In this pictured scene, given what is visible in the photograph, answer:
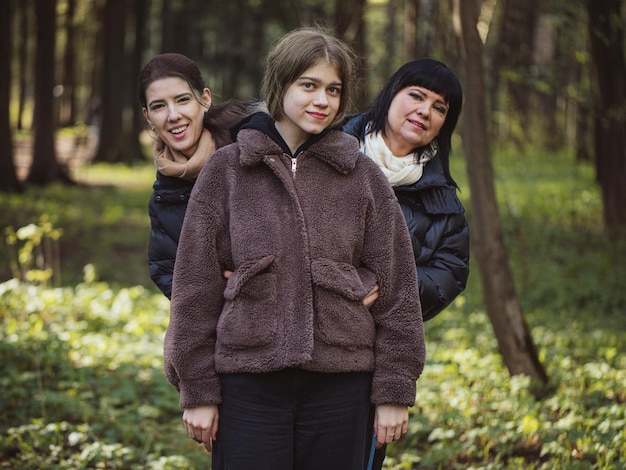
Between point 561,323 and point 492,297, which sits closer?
point 492,297

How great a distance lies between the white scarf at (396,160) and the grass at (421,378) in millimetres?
2232

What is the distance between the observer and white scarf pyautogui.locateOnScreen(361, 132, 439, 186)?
3.17 m

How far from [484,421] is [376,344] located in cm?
322

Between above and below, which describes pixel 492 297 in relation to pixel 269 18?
below

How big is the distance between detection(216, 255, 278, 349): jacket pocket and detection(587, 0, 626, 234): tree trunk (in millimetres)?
6730

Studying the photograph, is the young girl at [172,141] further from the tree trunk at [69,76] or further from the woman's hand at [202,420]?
the tree trunk at [69,76]

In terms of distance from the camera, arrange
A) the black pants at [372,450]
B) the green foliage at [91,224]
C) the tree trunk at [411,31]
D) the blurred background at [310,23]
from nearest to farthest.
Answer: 1. the black pants at [372,450]
2. the green foliage at [91,224]
3. the blurred background at [310,23]
4. the tree trunk at [411,31]

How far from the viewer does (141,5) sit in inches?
944

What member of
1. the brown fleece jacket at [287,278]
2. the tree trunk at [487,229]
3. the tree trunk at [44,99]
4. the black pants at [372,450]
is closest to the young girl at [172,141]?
the brown fleece jacket at [287,278]

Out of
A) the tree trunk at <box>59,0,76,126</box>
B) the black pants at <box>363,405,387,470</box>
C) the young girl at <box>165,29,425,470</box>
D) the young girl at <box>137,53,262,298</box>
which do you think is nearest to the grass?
the black pants at <box>363,405,387,470</box>

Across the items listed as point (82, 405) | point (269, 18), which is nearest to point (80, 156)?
point (269, 18)

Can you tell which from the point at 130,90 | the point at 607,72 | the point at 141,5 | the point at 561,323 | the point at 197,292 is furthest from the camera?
the point at 130,90

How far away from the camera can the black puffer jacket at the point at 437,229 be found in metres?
3.14

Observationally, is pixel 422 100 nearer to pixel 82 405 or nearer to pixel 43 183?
pixel 82 405
